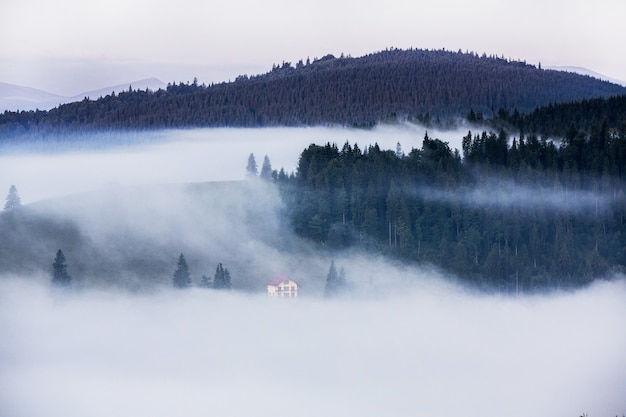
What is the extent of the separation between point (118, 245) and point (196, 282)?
30.8 ft

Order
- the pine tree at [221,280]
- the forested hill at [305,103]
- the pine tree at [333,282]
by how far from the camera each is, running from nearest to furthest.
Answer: the pine tree at [221,280], the pine tree at [333,282], the forested hill at [305,103]

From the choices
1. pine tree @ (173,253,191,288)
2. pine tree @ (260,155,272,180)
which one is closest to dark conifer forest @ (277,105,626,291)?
pine tree @ (260,155,272,180)

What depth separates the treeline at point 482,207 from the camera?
119750 millimetres

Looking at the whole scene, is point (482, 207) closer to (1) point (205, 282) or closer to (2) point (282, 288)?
(2) point (282, 288)

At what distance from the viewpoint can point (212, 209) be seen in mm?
129625

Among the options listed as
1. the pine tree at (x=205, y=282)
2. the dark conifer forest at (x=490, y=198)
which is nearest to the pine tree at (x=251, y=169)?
the dark conifer forest at (x=490, y=198)

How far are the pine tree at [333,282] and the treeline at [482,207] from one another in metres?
5.57

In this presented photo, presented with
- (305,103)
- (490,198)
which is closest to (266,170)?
(490,198)

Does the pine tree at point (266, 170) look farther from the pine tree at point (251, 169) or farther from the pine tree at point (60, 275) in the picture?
the pine tree at point (60, 275)

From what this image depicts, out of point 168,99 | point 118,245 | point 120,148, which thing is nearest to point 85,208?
point 118,245

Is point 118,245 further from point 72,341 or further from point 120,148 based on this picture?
point 120,148

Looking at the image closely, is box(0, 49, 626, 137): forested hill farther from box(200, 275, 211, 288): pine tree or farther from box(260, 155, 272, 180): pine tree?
box(200, 275, 211, 288): pine tree

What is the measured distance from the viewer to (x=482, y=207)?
128 m

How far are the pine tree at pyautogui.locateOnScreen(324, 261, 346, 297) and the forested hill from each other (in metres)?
63.0
